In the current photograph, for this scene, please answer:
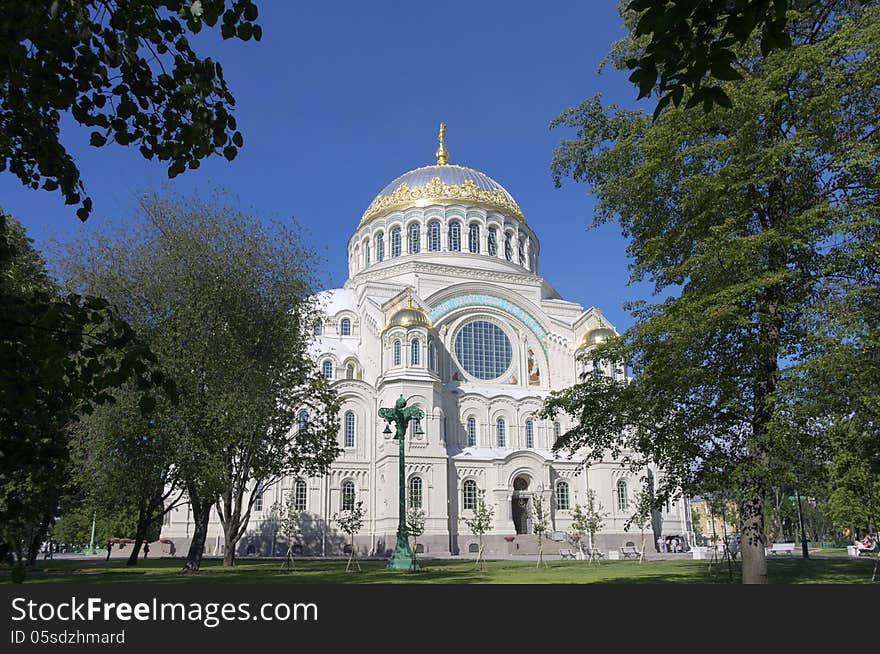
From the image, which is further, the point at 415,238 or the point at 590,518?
the point at 415,238

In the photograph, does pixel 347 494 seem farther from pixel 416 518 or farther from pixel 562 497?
pixel 562 497

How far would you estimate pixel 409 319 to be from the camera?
4475 centimetres

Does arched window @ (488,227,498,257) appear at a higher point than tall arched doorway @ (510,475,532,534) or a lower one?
higher

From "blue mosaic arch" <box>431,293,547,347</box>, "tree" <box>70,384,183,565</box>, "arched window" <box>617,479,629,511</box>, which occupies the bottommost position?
"arched window" <box>617,479,629,511</box>

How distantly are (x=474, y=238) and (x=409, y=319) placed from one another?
12067mm

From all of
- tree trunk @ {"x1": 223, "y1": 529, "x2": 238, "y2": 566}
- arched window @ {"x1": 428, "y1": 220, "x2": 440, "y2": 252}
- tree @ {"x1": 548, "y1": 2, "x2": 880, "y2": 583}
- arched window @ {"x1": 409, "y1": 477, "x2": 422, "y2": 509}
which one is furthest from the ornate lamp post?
arched window @ {"x1": 428, "y1": 220, "x2": 440, "y2": 252}

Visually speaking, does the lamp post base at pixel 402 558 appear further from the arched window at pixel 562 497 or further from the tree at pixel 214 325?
the arched window at pixel 562 497

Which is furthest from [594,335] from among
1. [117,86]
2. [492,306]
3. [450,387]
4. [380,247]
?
[117,86]

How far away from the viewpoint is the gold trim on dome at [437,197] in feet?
178

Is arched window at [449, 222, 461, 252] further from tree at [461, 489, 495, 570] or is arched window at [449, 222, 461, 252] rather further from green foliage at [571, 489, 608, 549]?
green foliage at [571, 489, 608, 549]

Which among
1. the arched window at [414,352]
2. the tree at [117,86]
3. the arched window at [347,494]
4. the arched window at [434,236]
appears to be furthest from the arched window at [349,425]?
the tree at [117,86]

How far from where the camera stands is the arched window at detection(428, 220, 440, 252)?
53.3m

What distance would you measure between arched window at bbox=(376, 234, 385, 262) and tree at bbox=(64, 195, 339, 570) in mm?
31040

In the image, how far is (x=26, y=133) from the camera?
6602 mm
